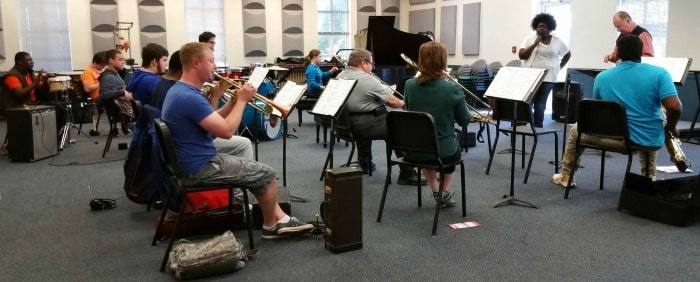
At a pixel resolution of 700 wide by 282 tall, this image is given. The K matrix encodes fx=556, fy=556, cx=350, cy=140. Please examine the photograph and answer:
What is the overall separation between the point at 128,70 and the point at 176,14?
193 centimetres

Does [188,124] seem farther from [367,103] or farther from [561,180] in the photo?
[561,180]

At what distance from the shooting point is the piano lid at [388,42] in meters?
8.39

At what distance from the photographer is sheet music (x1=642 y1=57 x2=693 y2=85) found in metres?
5.00

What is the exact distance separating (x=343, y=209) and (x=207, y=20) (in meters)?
8.98

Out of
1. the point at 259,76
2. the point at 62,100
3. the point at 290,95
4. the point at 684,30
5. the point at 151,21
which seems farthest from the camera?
the point at 151,21

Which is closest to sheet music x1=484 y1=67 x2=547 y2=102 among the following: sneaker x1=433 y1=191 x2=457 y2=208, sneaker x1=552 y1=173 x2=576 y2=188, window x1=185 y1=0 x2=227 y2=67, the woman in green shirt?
the woman in green shirt

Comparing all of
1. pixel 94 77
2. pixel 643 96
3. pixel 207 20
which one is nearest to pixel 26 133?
pixel 94 77

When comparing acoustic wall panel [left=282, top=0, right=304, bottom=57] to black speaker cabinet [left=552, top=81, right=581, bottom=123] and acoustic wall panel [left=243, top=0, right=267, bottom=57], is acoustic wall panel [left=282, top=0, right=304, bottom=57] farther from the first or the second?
black speaker cabinet [left=552, top=81, right=581, bottom=123]

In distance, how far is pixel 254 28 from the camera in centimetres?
1141

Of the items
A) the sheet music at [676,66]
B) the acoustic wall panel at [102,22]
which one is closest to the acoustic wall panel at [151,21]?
the acoustic wall panel at [102,22]

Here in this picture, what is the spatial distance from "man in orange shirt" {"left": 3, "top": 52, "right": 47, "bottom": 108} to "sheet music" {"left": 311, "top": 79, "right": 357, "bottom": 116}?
12.7 feet

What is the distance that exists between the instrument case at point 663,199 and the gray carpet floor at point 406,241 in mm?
66

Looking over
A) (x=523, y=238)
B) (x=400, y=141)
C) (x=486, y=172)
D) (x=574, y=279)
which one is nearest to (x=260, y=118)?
(x=486, y=172)

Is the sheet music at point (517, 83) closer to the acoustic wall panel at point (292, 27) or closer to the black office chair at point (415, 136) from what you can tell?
the black office chair at point (415, 136)
